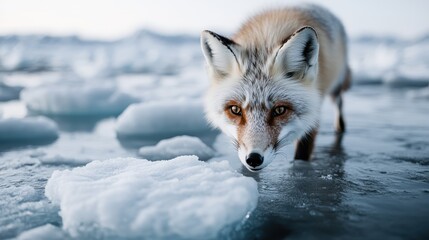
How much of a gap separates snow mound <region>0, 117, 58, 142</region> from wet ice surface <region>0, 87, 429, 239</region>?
19 centimetres

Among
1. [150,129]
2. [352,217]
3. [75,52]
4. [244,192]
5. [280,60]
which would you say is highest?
[75,52]

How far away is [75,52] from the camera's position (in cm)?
3238

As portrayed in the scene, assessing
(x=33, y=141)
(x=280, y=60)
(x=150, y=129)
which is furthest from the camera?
(x=150, y=129)

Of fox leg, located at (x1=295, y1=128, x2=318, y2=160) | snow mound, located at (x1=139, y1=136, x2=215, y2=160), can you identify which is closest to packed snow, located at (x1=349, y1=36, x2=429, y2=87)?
fox leg, located at (x1=295, y1=128, x2=318, y2=160)

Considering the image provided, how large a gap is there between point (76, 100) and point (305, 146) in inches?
149

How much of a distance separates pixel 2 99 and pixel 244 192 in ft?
21.5

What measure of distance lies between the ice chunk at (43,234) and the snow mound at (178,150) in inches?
57.4

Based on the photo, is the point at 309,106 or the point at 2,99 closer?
the point at 309,106

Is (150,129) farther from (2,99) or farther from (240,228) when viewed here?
(2,99)

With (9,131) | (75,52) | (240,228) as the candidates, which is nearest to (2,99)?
(9,131)

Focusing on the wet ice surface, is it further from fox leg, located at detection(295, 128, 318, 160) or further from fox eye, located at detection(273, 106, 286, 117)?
fox eye, located at detection(273, 106, 286, 117)

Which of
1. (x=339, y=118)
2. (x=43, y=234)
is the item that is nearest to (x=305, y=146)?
(x=339, y=118)

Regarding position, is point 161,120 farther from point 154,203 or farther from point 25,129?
point 154,203

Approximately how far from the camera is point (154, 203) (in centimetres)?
155
